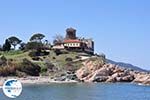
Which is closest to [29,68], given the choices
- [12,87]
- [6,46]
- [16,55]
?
[16,55]

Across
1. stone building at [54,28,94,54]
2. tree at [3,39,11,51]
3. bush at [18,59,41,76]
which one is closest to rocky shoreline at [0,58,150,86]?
bush at [18,59,41,76]

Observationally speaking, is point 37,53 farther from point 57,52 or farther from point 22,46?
point 22,46

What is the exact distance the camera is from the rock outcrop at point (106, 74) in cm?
12750

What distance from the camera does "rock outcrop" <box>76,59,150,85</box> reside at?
127500mm

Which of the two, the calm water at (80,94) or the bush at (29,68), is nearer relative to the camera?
the calm water at (80,94)

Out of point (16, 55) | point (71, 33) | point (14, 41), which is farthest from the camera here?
point (71, 33)

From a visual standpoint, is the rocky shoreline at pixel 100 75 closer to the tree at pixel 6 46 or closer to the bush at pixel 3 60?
the bush at pixel 3 60

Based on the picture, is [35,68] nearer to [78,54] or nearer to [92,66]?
[92,66]

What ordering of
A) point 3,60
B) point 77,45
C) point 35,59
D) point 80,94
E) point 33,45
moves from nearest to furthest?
point 80,94 → point 3,60 → point 35,59 → point 33,45 → point 77,45

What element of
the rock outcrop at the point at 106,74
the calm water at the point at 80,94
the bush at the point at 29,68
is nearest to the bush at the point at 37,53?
the bush at the point at 29,68

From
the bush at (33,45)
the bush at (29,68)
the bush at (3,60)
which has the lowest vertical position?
the bush at (29,68)

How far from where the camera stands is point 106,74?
420 ft

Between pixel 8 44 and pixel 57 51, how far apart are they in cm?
2006

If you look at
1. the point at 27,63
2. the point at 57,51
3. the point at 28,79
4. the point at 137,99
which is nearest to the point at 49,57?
the point at 57,51
